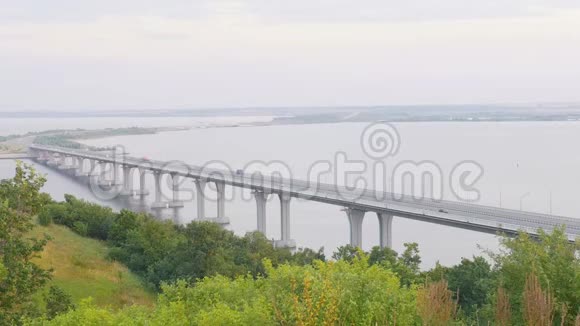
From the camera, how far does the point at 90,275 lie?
58.4 feet

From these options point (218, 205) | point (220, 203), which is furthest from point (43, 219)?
point (220, 203)

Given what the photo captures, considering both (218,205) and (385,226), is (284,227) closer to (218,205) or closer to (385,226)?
(385,226)

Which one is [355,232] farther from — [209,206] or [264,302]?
[264,302]

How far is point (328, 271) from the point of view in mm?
9219

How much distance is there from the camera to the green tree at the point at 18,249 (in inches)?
407

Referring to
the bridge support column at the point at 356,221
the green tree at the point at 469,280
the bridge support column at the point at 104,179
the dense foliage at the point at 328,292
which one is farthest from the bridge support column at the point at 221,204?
the green tree at the point at 469,280

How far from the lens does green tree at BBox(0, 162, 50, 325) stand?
10.3 m

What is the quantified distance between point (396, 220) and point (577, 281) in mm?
33581

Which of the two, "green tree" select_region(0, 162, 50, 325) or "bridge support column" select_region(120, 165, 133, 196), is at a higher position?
"green tree" select_region(0, 162, 50, 325)

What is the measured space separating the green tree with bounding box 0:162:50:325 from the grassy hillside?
3618mm

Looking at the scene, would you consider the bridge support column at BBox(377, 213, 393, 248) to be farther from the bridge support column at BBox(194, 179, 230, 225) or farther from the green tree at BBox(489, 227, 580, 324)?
the green tree at BBox(489, 227, 580, 324)

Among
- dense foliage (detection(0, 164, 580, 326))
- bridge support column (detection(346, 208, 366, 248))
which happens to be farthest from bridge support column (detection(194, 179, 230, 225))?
dense foliage (detection(0, 164, 580, 326))

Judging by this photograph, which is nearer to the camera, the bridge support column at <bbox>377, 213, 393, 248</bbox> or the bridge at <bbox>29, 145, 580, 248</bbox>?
the bridge at <bbox>29, 145, 580, 248</bbox>

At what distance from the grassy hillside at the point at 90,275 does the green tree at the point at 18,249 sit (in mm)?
3618
